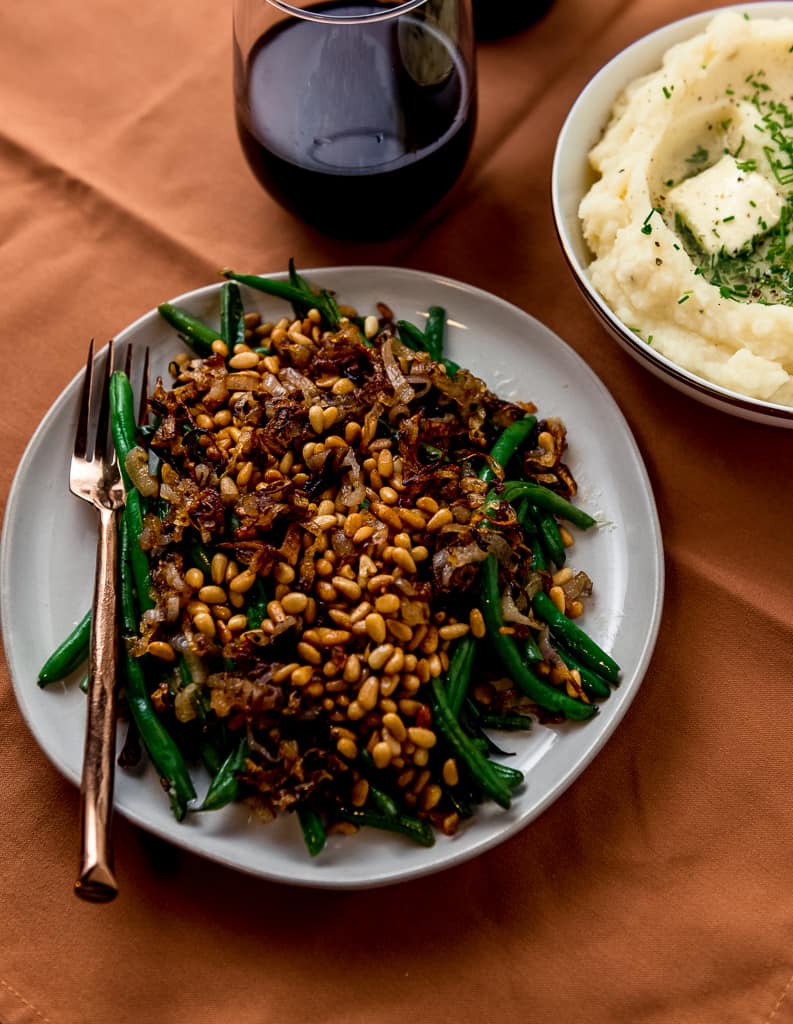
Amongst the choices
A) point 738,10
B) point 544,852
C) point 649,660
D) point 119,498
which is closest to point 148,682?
point 119,498

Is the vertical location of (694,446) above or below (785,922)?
above

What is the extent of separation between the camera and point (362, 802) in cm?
270

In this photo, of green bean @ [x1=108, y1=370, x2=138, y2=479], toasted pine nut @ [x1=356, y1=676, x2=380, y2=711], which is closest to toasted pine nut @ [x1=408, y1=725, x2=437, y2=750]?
toasted pine nut @ [x1=356, y1=676, x2=380, y2=711]

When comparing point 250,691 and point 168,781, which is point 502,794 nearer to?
point 250,691

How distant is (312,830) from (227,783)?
26cm

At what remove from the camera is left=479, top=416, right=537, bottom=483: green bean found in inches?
121

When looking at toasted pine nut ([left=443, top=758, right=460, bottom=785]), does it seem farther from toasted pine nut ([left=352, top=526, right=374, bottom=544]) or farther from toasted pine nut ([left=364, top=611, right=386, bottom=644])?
toasted pine nut ([left=352, top=526, right=374, bottom=544])

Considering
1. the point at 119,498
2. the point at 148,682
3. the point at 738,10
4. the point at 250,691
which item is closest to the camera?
the point at 250,691

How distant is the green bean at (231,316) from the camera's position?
3.38m

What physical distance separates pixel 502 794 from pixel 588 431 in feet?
4.17

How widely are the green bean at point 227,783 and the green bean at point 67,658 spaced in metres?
0.57

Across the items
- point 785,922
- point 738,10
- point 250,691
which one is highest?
point 738,10

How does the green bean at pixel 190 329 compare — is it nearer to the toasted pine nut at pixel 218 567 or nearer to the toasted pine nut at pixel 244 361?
the toasted pine nut at pixel 244 361

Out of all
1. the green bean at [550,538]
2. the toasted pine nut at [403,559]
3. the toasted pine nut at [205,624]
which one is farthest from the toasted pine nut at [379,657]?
the green bean at [550,538]
